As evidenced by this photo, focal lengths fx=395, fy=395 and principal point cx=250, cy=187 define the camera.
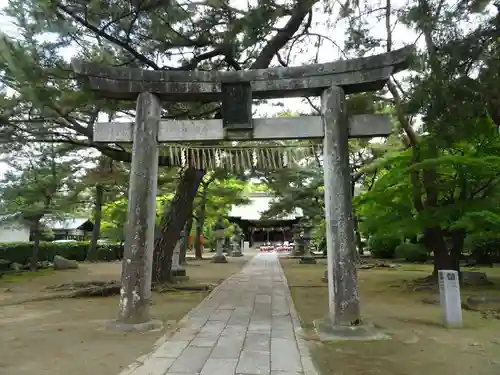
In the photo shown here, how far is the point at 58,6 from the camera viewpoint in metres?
7.76

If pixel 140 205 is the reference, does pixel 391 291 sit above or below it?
below

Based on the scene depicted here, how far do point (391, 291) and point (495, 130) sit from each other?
5.05 m

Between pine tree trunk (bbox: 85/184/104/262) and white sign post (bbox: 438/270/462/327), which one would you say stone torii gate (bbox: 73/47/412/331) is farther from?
pine tree trunk (bbox: 85/184/104/262)

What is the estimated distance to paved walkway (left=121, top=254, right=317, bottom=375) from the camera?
14.0 ft

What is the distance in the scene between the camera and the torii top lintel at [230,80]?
6.48 meters

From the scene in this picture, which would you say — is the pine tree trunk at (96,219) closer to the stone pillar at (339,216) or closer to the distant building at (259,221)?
the distant building at (259,221)

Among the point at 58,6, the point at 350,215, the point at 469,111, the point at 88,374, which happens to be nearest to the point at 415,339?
the point at 350,215

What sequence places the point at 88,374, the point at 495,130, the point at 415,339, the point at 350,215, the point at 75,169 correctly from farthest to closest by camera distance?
the point at 75,169 < the point at 495,130 < the point at 350,215 < the point at 415,339 < the point at 88,374

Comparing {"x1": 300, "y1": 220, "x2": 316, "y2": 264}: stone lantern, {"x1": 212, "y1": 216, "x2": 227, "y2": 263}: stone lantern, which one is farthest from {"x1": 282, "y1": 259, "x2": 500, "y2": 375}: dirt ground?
{"x1": 212, "y1": 216, "x2": 227, "y2": 263}: stone lantern

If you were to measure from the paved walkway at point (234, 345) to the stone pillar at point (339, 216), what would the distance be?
0.85 metres

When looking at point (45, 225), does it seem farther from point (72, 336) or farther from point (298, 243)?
point (298, 243)

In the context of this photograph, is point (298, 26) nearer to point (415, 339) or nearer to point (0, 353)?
point (415, 339)

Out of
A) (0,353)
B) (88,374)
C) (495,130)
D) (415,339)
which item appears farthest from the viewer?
(495,130)

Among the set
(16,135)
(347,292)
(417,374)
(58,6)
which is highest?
(58,6)
